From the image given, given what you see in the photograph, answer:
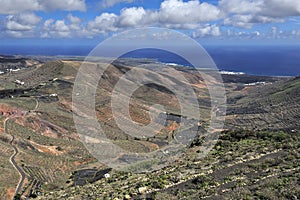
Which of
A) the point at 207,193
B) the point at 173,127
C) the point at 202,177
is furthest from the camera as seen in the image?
the point at 173,127

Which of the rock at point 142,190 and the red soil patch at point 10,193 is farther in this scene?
the red soil patch at point 10,193

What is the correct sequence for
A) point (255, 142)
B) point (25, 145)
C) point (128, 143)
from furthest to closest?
1. point (128, 143)
2. point (25, 145)
3. point (255, 142)

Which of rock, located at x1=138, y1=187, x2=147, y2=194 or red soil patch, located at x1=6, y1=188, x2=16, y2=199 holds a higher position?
rock, located at x1=138, y1=187, x2=147, y2=194

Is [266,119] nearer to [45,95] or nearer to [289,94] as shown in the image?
[289,94]

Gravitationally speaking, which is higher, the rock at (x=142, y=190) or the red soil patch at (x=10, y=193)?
the rock at (x=142, y=190)

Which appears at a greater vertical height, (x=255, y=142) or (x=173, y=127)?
(x=255, y=142)

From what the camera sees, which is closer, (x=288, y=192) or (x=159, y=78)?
(x=288, y=192)

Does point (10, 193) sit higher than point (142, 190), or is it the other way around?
point (142, 190)

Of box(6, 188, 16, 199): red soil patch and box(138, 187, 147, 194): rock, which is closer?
box(138, 187, 147, 194): rock

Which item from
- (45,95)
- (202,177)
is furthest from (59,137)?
(202,177)

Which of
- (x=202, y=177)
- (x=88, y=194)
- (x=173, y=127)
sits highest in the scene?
(x=202, y=177)

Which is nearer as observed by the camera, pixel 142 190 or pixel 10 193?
pixel 142 190
